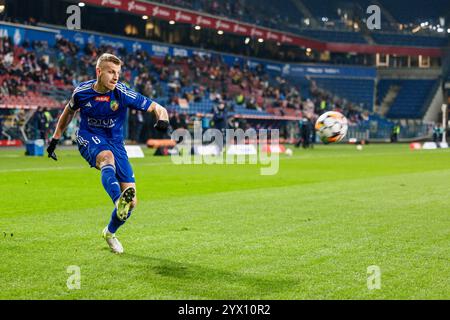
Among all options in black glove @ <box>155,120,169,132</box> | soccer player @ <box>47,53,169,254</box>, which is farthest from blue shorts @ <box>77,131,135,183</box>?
black glove @ <box>155,120,169,132</box>

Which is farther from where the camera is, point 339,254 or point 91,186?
point 91,186

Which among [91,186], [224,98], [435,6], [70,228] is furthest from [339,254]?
[435,6]

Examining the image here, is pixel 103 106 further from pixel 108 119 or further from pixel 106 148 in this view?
pixel 106 148

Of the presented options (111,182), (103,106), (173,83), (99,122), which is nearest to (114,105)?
(103,106)

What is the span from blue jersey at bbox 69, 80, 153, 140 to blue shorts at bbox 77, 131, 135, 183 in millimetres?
68

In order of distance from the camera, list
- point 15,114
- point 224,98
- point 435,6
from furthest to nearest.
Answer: point 435,6, point 224,98, point 15,114

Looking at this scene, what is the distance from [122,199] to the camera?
25.7 feet

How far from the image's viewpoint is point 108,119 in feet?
28.5

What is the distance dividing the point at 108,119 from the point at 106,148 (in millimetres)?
361

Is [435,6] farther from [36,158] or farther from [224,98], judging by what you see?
[36,158]

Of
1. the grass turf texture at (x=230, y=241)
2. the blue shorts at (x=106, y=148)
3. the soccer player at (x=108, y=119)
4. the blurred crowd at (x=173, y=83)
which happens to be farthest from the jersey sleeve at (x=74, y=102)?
the blurred crowd at (x=173, y=83)

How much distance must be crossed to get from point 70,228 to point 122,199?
2.92 metres

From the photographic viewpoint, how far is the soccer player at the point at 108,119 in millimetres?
8375

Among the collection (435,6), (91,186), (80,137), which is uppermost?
(435,6)
